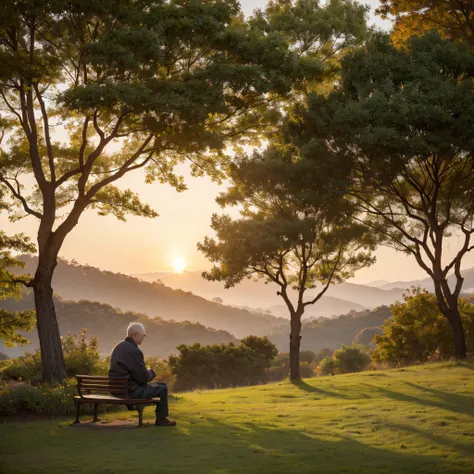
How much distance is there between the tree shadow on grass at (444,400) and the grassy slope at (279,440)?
0.02 metres

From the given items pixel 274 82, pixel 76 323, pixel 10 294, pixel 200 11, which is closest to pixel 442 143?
pixel 274 82

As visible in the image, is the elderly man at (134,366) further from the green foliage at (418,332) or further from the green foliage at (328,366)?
the green foliage at (328,366)

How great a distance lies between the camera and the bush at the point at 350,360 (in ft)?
135

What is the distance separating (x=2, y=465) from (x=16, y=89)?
14540 mm

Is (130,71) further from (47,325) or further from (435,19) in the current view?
(435,19)

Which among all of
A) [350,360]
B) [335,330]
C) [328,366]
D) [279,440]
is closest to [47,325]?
[279,440]

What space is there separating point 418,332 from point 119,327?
87.8m

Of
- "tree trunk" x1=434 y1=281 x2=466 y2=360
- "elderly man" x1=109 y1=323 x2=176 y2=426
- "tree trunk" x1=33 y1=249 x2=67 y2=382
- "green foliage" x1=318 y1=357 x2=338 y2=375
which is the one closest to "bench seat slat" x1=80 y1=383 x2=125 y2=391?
"elderly man" x1=109 y1=323 x2=176 y2=426

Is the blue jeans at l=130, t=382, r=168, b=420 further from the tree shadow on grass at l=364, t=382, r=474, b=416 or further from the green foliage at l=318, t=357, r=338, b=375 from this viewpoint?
the green foliage at l=318, t=357, r=338, b=375

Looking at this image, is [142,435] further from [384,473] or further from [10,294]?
[10,294]

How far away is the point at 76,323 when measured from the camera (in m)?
108

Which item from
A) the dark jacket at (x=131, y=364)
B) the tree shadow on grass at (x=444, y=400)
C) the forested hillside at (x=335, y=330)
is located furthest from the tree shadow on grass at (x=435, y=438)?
the forested hillside at (x=335, y=330)

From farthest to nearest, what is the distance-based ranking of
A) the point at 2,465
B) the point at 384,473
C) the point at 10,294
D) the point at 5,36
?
the point at 10,294 < the point at 5,36 < the point at 2,465 < the point at 384,473

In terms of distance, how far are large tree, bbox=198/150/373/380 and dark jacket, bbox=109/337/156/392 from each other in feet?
44.5
